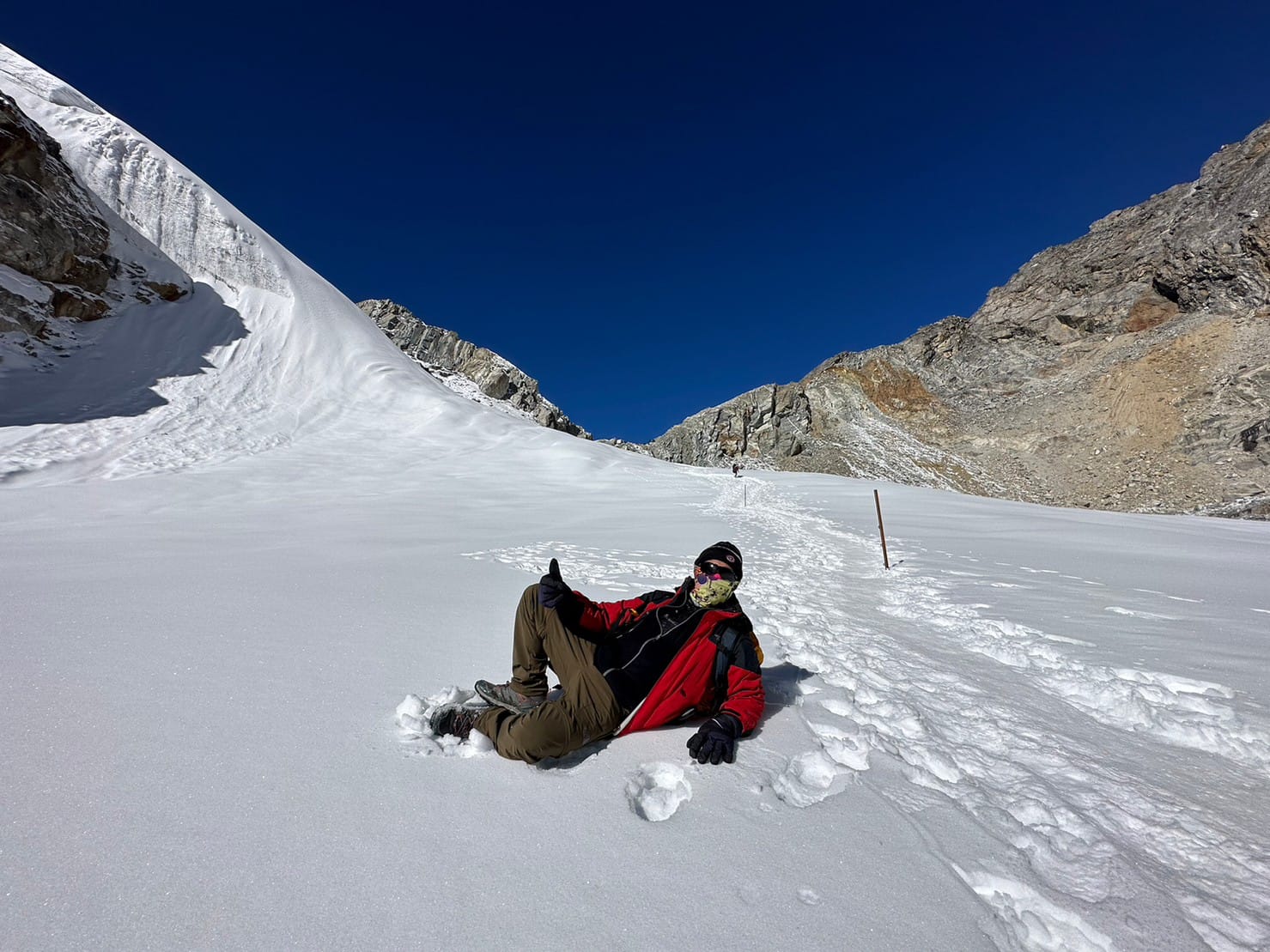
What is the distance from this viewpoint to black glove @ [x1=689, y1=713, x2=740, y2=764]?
2242mm

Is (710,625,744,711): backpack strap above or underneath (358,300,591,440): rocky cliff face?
underneath

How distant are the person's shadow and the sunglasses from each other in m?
0.62

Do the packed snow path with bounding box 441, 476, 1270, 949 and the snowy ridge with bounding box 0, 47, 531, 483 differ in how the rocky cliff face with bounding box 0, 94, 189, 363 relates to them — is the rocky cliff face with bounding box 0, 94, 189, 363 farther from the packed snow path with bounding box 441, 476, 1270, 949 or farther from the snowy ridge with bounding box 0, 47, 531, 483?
the packed snow path with bounding box 441, 476, 1270, 949

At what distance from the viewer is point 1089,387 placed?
132 feet

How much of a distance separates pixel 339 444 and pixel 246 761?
64.9 feet

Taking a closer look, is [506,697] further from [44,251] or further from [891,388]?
[891,388]

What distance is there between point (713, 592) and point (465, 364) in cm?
5616

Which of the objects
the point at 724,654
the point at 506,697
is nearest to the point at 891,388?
the point at 724,654

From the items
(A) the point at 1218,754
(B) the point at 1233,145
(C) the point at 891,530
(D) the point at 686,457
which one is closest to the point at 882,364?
(D) the point at 686,457

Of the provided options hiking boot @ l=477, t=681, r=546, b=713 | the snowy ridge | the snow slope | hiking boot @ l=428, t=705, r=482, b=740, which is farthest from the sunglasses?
the snowy ridge

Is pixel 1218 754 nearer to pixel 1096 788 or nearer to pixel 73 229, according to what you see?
pixel 1096 788

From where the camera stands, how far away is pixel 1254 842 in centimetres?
185

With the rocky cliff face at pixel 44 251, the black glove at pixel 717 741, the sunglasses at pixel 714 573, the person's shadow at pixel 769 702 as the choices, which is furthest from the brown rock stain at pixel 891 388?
the rocky cliff face at pixel 44 251

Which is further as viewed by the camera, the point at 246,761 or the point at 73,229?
the point at 73,229
